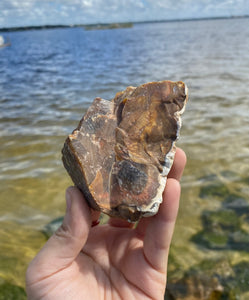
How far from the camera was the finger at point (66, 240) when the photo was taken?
6.06ft

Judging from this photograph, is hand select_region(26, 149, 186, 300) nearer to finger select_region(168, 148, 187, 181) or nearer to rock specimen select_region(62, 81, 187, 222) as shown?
finger select_region(168, 148, 187, 181)

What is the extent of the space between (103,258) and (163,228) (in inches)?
25.6

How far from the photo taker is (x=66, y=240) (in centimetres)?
186

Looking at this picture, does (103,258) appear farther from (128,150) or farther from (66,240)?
(128,150)

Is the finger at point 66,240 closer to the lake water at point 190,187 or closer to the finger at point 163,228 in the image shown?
the finger at point 163,228

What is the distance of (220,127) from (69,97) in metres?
5.79

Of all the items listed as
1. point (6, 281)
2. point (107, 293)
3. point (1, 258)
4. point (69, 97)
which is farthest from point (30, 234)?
point (69, 97)

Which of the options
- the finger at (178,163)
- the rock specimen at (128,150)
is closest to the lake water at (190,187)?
the finger at (178,163)

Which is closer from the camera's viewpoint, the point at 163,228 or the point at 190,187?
the point at 163,228

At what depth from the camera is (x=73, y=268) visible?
2.03 metres

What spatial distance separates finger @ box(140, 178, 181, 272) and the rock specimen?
0.09 meters

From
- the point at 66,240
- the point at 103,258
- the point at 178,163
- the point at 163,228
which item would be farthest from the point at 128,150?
the point at 103,258

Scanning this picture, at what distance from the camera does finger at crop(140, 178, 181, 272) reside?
1976mm

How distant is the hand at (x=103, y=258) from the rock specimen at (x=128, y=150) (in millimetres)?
133
